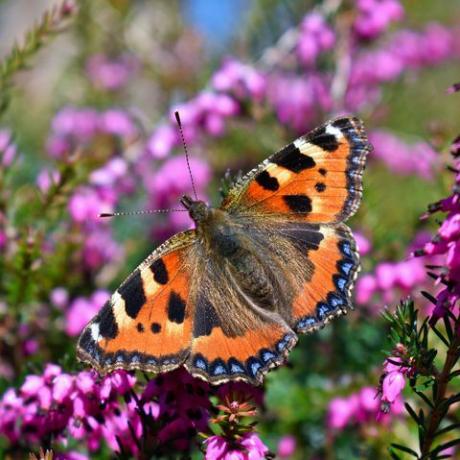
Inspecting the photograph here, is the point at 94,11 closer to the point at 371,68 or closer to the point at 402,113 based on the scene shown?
the point at 371,68

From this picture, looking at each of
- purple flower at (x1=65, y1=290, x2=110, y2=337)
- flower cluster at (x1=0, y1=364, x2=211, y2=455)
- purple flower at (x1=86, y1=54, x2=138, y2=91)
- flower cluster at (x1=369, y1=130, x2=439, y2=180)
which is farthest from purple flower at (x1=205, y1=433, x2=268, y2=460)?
purple flower at (x1=86, y1=54, x2=138, y2=91)

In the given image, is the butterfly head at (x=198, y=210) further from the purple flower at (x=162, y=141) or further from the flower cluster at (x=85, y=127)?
the flower cluster at (x=85, y=127)

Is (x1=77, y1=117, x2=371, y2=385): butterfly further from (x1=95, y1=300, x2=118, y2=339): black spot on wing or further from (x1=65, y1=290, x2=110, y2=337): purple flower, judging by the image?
(x1=65, y1=290, x2=110, y2=337): purple flower

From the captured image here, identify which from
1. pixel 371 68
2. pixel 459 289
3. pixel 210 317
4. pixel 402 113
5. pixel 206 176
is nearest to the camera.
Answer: pixel 459 289

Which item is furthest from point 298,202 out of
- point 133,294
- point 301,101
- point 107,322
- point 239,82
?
point 301,101

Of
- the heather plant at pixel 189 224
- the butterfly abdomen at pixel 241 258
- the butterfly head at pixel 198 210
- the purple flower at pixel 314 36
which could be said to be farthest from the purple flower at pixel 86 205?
the purple flower at pixel 314 36

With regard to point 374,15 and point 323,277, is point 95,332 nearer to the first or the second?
point 323,277

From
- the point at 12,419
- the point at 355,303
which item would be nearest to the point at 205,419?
the point at 12,419
